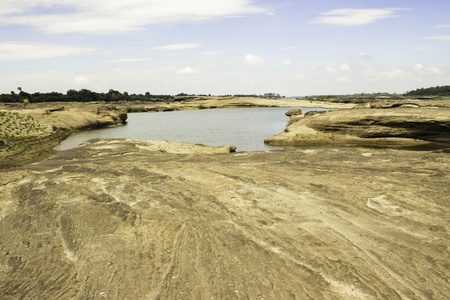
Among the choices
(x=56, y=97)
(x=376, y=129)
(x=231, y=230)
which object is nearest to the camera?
(x=231, y=230)

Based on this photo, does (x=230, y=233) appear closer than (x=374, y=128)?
Yes

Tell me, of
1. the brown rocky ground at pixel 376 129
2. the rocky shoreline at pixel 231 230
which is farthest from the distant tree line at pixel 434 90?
the rocky shoreline at pixel 231 230

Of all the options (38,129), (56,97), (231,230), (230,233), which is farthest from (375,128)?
(56,97)

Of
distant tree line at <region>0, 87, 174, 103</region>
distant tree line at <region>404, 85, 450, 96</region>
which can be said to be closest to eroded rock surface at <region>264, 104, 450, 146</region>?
distant tree line at <region>0, 87, 174, 103</region>

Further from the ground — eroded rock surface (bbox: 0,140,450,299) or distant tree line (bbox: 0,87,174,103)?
distant tree line (bbox: 0,87,174,103)

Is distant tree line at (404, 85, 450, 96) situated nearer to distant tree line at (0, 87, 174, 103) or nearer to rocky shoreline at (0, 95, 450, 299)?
distant tree line at (0, 87, 174, 103)

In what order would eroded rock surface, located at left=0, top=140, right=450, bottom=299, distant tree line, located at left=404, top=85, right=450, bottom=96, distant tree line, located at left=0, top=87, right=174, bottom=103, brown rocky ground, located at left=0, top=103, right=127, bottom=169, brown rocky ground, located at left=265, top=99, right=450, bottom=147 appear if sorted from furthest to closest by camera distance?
distant tree line, located at left=404, top=85, right=450, bottom=96, distant tree line, located at left=0, top=87, right=174, bottom=103, brown rocky ground, located at left=265, top=99, right=450, bottom=147, brown rocky ground, located at left=0, top=103, right=127, bottom=169, eroded rock surface, located at left=0, top=140, right=450, bottom=299

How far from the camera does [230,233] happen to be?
6234mm

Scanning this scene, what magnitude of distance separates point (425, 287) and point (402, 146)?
19.4 m

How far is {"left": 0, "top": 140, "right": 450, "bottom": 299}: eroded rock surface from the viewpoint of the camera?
15.1 ft

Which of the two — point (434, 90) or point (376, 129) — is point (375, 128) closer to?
point (376, 129)

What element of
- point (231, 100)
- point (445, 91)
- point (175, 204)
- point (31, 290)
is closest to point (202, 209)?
point (175, 204)

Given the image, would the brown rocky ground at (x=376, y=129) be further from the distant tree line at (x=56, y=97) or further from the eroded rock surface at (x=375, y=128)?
the distant tree line at (x=56, y=97)

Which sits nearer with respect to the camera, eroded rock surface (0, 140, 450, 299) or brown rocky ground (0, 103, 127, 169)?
eroded rock surface (0, 140, 450, 299)
